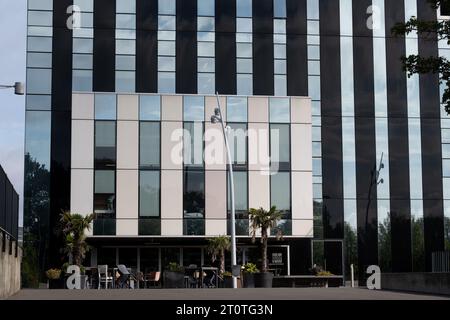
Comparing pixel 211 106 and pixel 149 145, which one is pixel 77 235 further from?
pixel 211 106

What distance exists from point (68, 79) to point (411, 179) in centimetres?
2274

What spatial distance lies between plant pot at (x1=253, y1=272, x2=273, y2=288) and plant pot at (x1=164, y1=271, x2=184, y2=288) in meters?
3.50

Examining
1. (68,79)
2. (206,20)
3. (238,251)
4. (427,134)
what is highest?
(206,20)

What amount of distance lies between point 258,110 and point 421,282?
2320 centimetres

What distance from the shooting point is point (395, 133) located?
5203 cm

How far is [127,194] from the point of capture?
1785 inches

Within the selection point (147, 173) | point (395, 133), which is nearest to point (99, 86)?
point (147, 173)

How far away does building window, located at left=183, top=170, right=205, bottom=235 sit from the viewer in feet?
149

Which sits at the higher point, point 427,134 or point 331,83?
point 331,83

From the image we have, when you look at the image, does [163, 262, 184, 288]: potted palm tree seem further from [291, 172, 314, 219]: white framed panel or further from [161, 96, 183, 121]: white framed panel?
[161, 96, 183, 121]: white framed panel

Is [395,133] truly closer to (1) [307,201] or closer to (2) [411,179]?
(2) [411,179]

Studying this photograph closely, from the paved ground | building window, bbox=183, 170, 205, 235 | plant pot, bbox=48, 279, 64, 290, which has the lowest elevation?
plant pot, bbox=48, 279, 64, 290

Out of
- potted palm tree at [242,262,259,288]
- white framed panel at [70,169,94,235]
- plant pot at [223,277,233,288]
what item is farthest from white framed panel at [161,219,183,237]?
plant pot at [223,277,233,288]

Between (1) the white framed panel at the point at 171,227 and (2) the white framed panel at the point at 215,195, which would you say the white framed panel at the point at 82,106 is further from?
(2) the white framed panel at the point at 215,195
